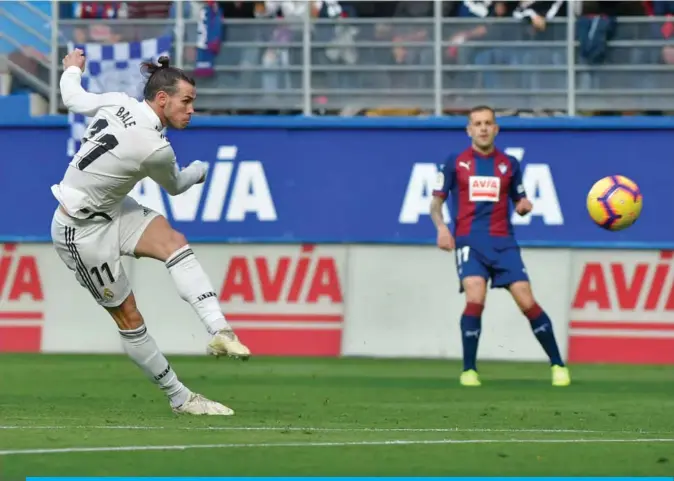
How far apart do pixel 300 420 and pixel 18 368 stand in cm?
542

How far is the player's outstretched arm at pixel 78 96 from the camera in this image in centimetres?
938

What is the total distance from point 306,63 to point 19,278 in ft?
12.6

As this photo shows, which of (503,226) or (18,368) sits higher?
(503,226)

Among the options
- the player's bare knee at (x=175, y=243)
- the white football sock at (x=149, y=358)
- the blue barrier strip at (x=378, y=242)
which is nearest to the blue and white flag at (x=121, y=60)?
the blue barrier strip at (x=378, y=242)

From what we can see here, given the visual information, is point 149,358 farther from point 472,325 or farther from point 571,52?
point 571,52

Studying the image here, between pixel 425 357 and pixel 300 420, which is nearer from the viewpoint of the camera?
pixel 300 420

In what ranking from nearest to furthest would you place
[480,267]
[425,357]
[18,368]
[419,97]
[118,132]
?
1. [118,132]
2. [480,267]
3. [18,368]
4. [425,357]
5. [419,97]

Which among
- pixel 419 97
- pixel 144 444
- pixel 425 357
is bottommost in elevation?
pixel 425 357

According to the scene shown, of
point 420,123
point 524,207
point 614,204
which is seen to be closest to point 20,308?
point 420,123

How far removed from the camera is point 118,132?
30.4 ft

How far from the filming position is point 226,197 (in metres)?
17.0

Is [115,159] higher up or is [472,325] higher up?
[115,159]

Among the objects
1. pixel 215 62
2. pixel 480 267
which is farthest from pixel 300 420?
pixel 215 62

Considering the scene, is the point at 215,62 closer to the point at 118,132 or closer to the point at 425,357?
the point at 425,357
